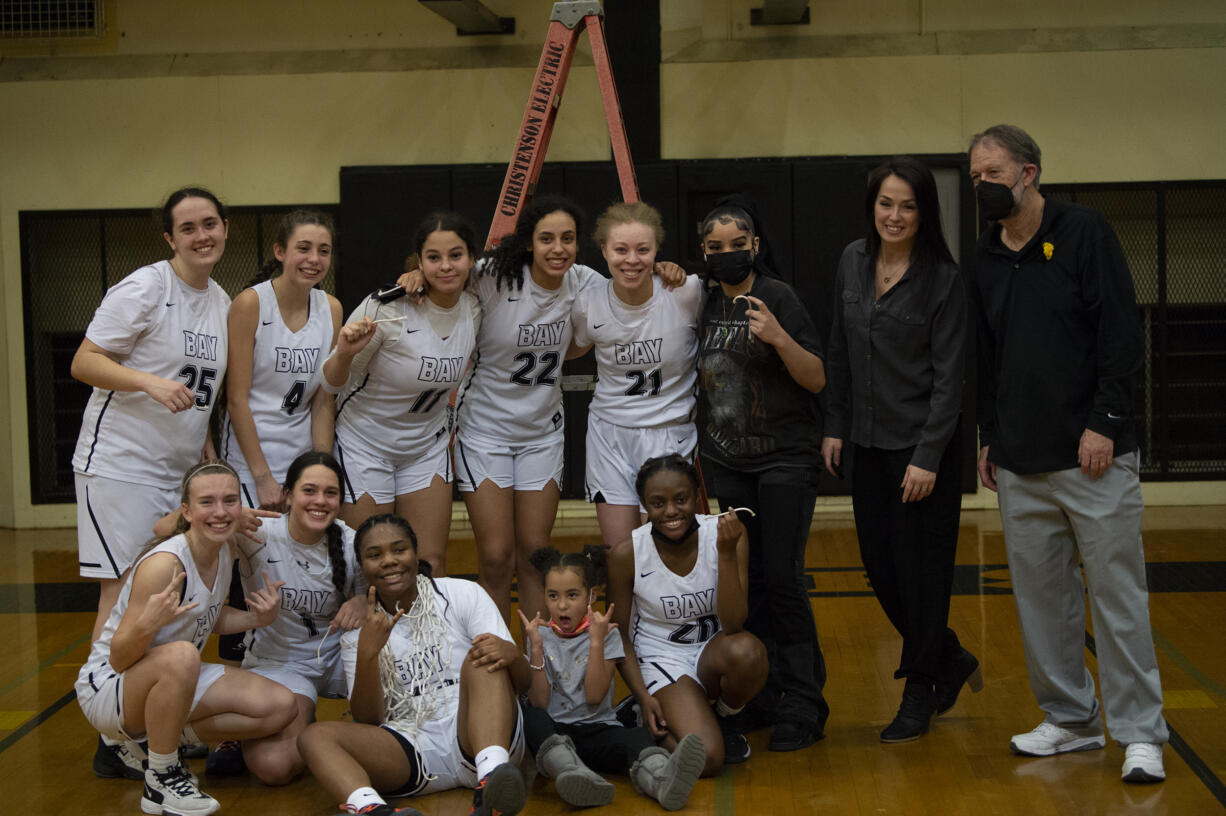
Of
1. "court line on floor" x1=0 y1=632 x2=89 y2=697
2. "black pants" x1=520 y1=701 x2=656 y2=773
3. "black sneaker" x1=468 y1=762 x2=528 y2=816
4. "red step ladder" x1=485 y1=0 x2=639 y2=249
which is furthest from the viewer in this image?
"court line on floor" x1=0 y1=632 x2=89 y2=697

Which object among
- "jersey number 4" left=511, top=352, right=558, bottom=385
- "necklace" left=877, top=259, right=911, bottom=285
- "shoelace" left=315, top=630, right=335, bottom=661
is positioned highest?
"necklace" left=877, top=259, right=911, bottom=285

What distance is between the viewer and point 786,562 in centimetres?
382

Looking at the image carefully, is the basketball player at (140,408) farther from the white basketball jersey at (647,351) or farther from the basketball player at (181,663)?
the white basketball jersey at (647,351)

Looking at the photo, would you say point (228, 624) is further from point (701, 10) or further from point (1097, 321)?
point (701, 10)

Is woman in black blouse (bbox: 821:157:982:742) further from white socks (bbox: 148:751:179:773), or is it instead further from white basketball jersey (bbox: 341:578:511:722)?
white socks (bbox: 148:751:179:773)

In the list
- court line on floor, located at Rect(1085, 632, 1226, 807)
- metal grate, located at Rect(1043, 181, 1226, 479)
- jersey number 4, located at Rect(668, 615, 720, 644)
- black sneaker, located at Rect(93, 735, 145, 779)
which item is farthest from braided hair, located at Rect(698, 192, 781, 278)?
metal grate, located at Rect(1043, 181, 1226, 479)

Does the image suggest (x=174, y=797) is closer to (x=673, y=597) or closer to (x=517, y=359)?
(x=673, y=597)

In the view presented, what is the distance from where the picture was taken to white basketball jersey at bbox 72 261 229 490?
146 inches

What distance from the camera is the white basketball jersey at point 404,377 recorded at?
3.97 m

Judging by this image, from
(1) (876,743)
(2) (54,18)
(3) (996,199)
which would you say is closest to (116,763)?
(1) (876,743)

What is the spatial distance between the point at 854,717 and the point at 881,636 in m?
1.11

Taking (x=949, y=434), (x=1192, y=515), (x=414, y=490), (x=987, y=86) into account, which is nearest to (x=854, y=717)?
(x=949, y=434)

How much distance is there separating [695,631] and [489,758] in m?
0.86

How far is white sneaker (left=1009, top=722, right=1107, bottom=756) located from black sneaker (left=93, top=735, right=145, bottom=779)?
2.69 metres
